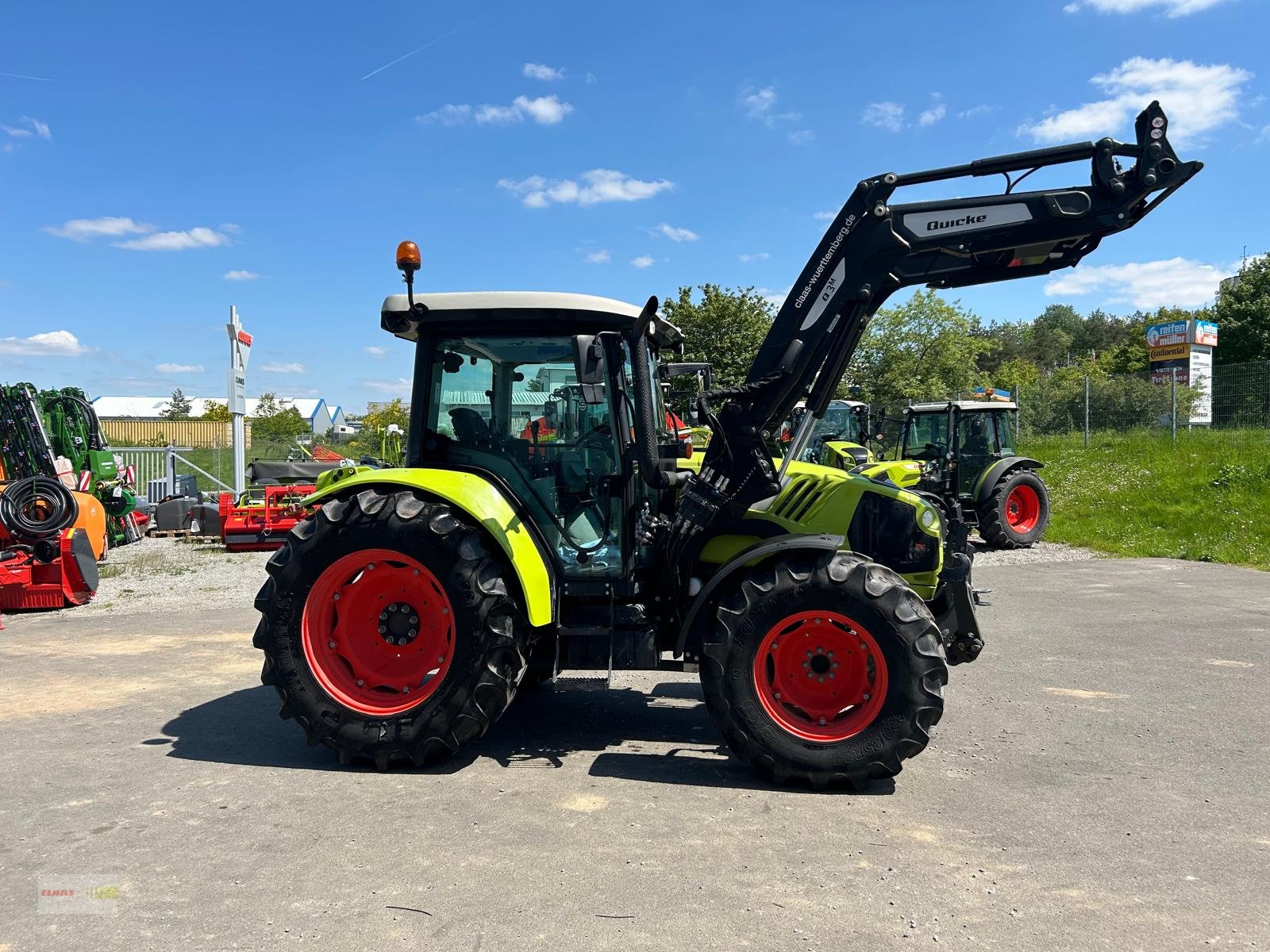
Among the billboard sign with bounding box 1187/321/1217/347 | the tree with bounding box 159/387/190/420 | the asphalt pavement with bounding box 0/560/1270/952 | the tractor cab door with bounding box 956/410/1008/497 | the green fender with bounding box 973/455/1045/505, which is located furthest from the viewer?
the tree with bounding box 159/387/190/420

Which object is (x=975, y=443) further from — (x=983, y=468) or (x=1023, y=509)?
(x=1023, y=509)

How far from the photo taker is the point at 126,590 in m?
9.99

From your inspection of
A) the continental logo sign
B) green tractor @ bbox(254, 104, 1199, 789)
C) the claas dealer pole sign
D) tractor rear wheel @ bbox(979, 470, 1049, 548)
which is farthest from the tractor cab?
the continental logo sign

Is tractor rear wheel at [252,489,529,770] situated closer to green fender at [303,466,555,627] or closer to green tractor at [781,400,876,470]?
green fender at [303,466,555,627]

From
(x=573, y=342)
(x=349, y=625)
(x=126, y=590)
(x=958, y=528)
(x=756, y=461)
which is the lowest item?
(x=126, y=590)

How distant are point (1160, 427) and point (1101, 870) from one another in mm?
20691

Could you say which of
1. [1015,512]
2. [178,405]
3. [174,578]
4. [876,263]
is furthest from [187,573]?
[178,405]

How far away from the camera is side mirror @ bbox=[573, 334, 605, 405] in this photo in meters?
3.97

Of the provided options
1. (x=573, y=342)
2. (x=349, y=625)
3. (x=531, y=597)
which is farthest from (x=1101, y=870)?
(x=349, y=625)

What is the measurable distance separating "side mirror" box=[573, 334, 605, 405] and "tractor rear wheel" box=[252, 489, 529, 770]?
98 cm

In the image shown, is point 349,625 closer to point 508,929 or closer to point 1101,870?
point 508,929

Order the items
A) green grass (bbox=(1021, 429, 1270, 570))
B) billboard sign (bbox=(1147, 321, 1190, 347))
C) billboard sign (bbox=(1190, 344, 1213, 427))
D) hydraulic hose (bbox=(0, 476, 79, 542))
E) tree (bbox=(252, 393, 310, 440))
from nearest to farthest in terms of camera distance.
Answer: hydraulic hose (bbox=(0, 476, 79, 542)) < green grass (bbox=(1021, 429, 1270, 570)) < billboard sign (bbox=(1190, 344, 1213, 427)) < billboard sign (bbox=(1147, 321, 1190, 347)) < tree (bbox=(252, 393, 310, 440))

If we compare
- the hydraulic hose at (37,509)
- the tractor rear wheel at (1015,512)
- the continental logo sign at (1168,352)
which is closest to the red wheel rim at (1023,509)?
the tractor rear wheel at (1015,512)

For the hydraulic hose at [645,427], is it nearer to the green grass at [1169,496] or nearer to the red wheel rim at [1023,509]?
the green grass at [1169,496]
